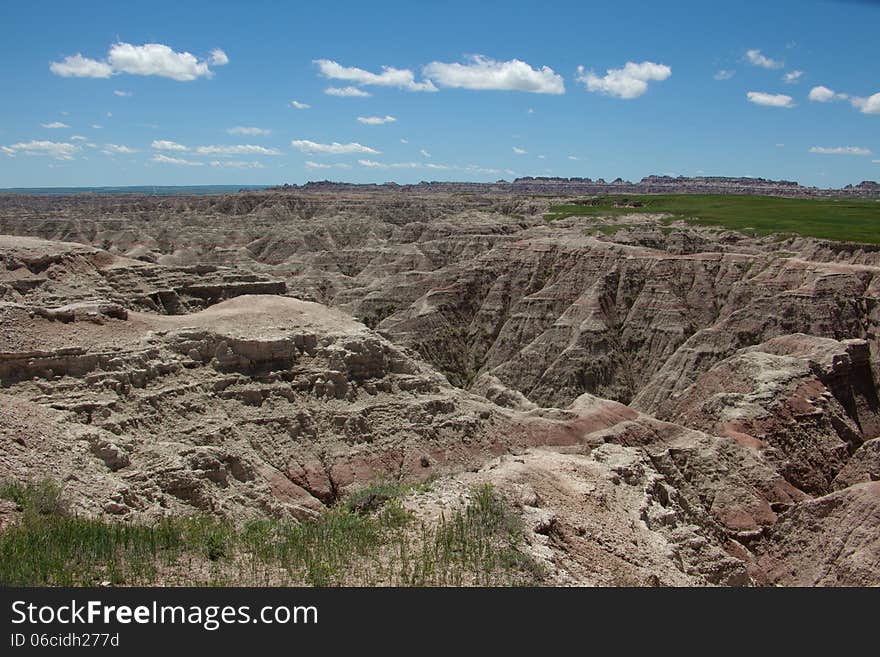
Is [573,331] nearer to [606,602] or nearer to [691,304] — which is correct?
[691,304]

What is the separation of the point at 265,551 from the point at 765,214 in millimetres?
107064

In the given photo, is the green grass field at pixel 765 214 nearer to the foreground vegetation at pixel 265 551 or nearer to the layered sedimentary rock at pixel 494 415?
the layered sedimentary rock at pixel 494 415

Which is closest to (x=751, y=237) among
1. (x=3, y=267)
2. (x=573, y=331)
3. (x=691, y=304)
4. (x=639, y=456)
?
(x=691, y=304)

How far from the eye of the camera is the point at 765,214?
353 ft

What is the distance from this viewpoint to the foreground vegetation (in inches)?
513

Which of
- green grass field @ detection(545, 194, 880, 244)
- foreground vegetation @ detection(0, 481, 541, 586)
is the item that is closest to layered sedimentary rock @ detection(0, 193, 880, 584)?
foreground vegetation @ detection(0, 481, 541, 586)

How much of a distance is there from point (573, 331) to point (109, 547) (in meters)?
51.9

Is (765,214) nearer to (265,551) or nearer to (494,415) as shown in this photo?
(494,415)

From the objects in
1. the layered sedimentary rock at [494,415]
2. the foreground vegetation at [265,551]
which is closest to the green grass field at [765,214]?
the layered sedimentary rock at [494,415]

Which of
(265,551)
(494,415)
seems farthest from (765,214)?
(265,551)

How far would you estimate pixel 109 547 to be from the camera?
1395cm

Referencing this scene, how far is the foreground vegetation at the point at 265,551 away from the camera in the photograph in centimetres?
1302

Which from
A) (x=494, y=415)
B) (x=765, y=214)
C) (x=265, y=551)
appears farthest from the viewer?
(x=765, y=214)

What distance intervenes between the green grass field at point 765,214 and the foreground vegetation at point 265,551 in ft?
220
